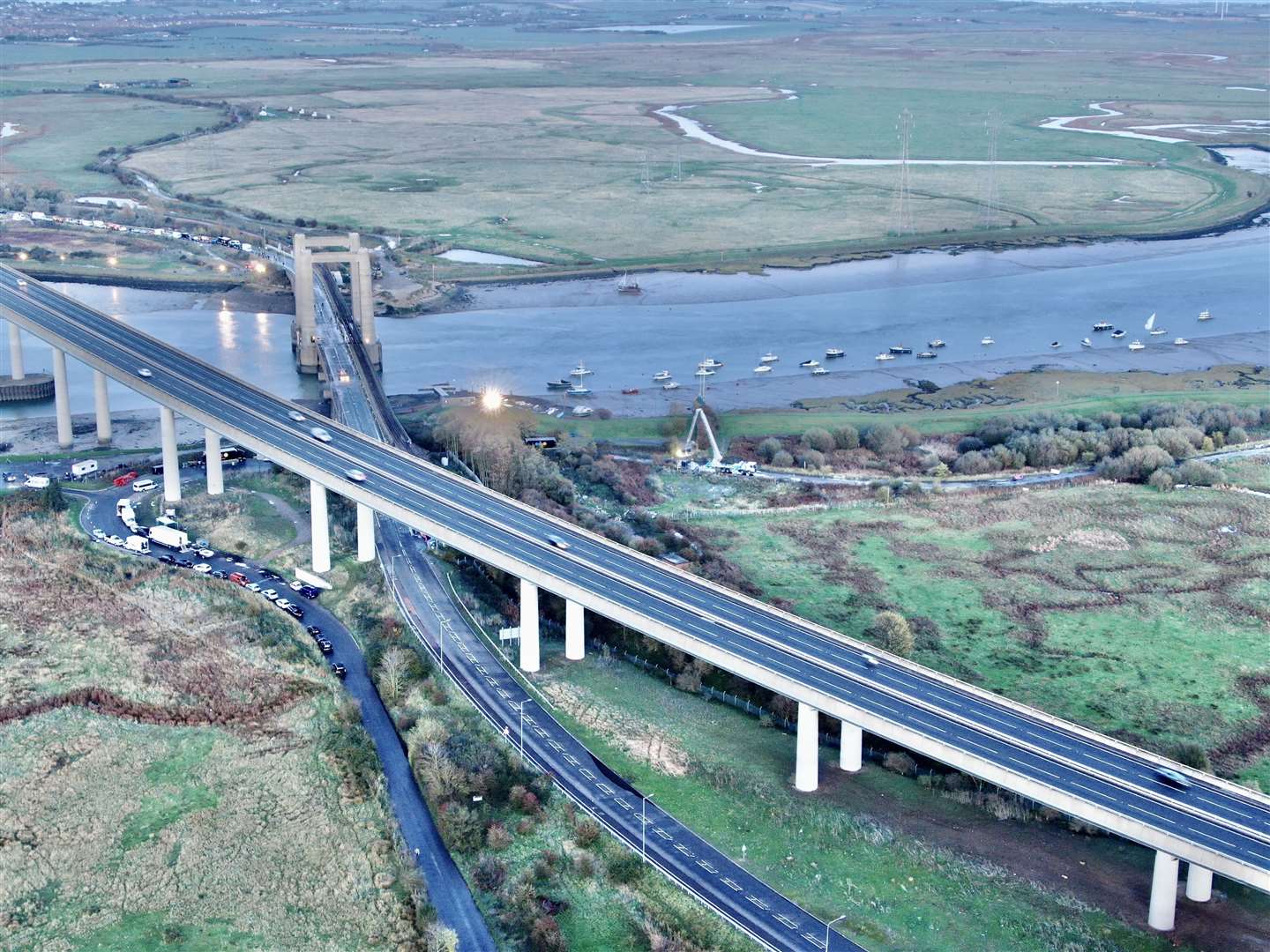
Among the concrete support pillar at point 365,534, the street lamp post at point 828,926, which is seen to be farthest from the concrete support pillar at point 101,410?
the street lamp post at point 828,926

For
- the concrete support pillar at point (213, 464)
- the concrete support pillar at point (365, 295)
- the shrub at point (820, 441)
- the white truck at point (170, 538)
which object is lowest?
the white truck at point (170, 538)

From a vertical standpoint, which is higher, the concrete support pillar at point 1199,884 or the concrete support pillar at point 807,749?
the concrete support pillar at point 807,749

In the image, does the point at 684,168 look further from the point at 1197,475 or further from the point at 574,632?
the point at 574,632

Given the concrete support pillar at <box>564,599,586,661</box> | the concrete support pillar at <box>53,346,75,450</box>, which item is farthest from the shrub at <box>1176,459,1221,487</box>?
the concrete support pillar at <box>53,346,75,450</box>

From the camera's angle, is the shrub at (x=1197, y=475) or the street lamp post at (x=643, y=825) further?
the shrub at (x=1197, y=475)

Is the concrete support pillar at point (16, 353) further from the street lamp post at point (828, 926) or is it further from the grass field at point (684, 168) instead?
the street lamp post at point (828, 926)

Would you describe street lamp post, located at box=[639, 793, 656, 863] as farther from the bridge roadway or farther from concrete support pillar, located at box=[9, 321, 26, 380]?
concrete support pillar, located at box=[9, 321, 26, 380]
